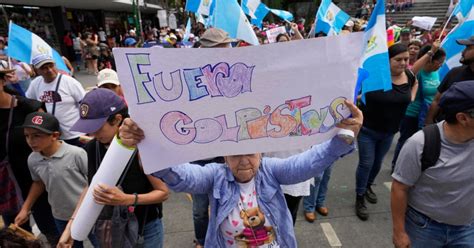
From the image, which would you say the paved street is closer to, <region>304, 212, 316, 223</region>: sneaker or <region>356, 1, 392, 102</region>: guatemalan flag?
<region>304, 212, 316, 223</region>: sneaker

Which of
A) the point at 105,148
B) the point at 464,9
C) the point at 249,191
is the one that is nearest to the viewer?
the point at 249,191

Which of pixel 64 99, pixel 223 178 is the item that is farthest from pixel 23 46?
pixel 223 178

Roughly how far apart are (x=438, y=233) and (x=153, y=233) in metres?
1.78

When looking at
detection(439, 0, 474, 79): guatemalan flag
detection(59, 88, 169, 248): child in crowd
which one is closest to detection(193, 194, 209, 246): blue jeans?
detection(59, 88, 169, 248): child in crowd

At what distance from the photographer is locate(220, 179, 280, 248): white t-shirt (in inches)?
64.1

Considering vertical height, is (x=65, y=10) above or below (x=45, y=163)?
above

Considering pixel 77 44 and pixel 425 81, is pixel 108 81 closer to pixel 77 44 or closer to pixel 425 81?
pixel 425 81

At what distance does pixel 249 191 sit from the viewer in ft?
5.44

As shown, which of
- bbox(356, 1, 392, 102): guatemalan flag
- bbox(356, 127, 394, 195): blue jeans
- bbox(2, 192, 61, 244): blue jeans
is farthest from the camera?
bbox(356, 127, 394, 195): blue jeans

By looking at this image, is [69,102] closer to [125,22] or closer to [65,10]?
[65,10]

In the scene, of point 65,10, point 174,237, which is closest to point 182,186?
point 174,237

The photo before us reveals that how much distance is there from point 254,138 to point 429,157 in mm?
1014

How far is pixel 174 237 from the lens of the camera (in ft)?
10.8

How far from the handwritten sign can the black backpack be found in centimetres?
64
